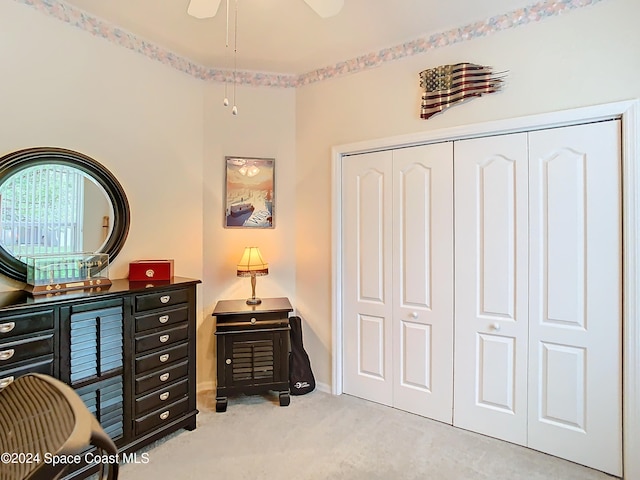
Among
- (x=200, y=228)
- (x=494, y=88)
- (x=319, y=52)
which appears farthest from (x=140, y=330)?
(x=494, y=88)

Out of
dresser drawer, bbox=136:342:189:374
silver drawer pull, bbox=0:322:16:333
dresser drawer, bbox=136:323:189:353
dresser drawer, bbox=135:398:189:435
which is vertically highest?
silver drawer pull, bbox=0:322:16:333

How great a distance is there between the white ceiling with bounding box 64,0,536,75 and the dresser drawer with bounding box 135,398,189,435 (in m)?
2.56

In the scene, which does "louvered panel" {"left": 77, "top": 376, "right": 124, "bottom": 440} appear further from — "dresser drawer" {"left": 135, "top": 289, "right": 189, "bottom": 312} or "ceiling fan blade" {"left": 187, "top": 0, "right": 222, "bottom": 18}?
"ceiling fan blade" {"left": 187, "top": 0, "right": 222, "bottom": 18}

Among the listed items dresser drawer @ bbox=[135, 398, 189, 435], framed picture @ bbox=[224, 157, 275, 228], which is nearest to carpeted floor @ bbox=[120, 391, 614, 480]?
dresser drawer @ bbox=[135, 398, 189, 435]

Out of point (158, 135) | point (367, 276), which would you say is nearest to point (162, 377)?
point (367, 276)

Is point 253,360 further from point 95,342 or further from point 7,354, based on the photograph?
point 7,354

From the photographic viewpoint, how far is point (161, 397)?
7.75ft

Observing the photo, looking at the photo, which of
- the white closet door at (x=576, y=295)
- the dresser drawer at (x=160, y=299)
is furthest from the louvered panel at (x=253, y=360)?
the white closet door at (x=576, y=295)

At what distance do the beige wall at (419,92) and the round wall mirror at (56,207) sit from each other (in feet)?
4.90

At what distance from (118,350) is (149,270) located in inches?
23.5

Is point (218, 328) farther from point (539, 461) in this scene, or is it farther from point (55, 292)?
point (539, 461)

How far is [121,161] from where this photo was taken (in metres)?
2.64

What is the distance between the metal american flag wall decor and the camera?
2410mm

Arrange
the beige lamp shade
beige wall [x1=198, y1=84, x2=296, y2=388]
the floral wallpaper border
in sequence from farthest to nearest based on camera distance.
A: beige wall [x1=198, y1=84, x2=296, y2=388] → the beige lamp shade → the floral wallpaper border
